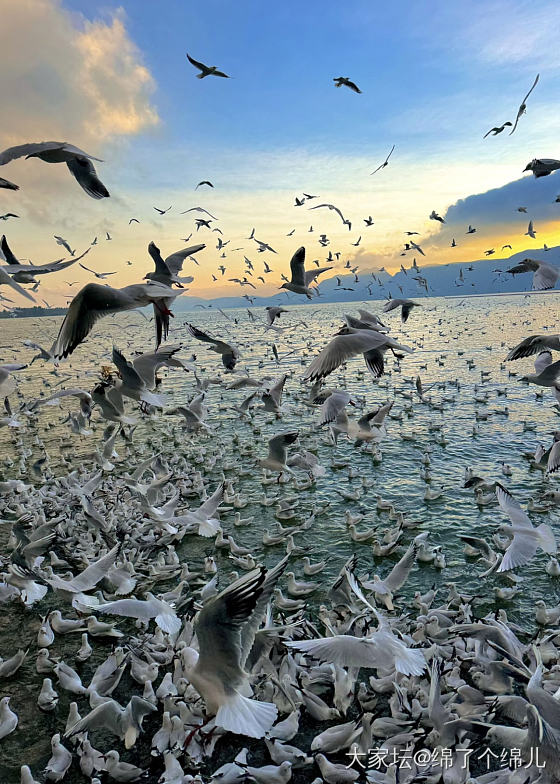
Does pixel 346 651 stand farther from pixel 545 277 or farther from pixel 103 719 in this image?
pixel 545 277

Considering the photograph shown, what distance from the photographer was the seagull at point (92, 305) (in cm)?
550

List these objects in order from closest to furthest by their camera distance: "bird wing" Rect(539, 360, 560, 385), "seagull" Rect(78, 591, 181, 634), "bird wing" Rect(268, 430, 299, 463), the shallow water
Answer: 1. "seagull" Rect(78, 591, 181, 634)
2. the shallow water
3. "bird wing" Rect(539, 360, 560, 385)
4. "bird wing" Rect(268, 430, 299, 463)

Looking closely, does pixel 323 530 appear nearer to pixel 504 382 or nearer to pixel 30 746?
pixel 30 746

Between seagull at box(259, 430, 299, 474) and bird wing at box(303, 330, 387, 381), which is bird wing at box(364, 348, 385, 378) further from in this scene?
seagull at box(259, 430, 299, 474)

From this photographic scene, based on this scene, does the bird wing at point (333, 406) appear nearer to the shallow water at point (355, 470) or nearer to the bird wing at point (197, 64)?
the shallow water at point (355, 470)

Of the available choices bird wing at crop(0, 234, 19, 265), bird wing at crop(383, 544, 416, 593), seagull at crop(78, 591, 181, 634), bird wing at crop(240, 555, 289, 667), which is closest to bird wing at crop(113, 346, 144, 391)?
bird wing at crop(0, 234, 19, 265)

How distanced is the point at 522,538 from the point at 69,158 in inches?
351

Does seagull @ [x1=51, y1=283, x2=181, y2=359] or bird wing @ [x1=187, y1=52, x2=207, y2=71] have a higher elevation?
bird wing @ [x1=187, y1=52, x2=207, y2=71]

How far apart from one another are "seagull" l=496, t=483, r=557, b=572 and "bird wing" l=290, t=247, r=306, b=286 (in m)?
6.29

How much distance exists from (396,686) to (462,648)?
4.35 ft

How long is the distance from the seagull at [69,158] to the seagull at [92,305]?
172 cm

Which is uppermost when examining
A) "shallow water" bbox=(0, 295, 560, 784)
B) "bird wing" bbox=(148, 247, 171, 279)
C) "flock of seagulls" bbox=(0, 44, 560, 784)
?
"bird wing" bbox=(148, 247, 171, 279)

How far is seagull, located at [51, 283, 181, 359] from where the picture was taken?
550 centimetres

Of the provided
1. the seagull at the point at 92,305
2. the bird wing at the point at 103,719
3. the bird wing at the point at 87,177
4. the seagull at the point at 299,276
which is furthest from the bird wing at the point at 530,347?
the bird wing at the point at 103,719
